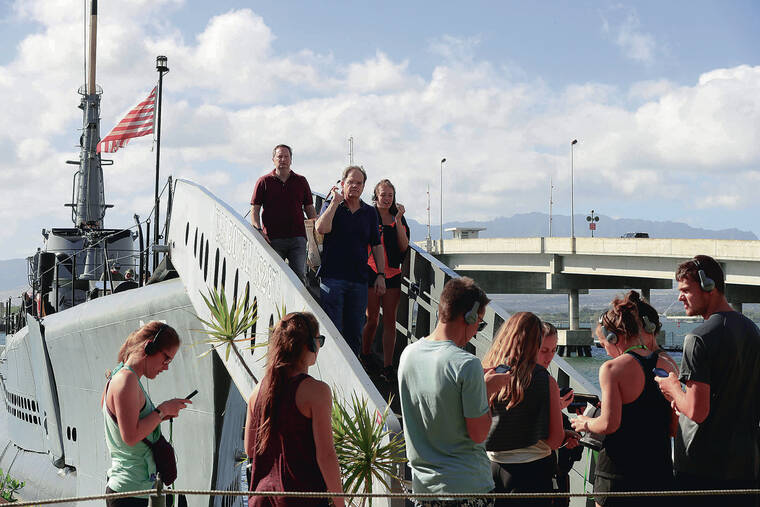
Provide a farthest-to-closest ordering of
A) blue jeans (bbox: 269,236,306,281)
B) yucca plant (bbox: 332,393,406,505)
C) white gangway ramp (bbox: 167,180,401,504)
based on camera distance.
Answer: blue jeans (bbox: 269,236,306,281)
white gangway ramp (bbox: 167,180,401,504)
yucca plant (bbox: 332,393,406,505)

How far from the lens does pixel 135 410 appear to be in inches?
159

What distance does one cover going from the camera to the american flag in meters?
16.0

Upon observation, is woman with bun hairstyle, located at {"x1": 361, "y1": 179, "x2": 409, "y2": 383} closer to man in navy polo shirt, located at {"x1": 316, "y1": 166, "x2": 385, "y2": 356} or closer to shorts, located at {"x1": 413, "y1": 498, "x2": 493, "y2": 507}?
man in navy polo shirt, located at {"x1": 316, "y1": 166, "x2": 385, "y2": 356}

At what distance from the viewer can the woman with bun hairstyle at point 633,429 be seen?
3.81 metres

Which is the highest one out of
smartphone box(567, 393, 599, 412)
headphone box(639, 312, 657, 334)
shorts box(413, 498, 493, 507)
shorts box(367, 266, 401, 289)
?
shorts box(367, 266, 401, 289)

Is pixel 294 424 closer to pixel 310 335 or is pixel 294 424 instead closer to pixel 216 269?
pixel 310 335

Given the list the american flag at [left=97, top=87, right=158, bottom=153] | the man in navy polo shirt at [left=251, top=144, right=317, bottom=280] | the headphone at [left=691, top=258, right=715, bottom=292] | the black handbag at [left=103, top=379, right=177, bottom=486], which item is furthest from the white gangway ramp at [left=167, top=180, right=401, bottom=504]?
the american flag at [left=97, top=87, right=158, bottom=153]

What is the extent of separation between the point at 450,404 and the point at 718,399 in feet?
4.25

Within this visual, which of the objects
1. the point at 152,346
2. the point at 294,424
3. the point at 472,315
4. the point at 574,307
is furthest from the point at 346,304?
the point at 574,307

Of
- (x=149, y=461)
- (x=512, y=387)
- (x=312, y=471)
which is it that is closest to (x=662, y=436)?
(x=512, y=387)

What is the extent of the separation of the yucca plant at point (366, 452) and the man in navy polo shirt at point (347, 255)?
183 cm

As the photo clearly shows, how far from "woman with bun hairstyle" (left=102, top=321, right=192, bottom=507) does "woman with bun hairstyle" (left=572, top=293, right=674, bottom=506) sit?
2.19 meters

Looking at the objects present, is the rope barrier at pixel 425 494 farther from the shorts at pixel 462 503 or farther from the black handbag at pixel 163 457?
the black handbag at pixel 163 457

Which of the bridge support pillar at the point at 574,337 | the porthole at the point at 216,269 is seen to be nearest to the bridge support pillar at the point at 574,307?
the bridge support pillar at the point at 574,337
